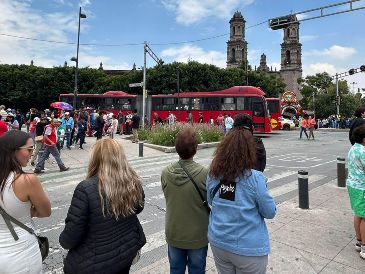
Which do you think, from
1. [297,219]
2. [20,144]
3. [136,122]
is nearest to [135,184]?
[20,144]

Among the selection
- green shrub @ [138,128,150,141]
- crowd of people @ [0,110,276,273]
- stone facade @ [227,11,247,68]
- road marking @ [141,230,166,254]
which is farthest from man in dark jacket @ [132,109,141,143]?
stone facade @ [227,11,247,68]

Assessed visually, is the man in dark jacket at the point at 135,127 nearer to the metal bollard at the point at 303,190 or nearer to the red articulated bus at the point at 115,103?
the red articulated bus at the point at 115,103

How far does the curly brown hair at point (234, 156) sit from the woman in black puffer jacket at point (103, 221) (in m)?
0.66

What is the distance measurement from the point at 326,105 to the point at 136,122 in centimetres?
4128

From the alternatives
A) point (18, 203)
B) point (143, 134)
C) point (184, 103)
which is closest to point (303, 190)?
point (18, 203)

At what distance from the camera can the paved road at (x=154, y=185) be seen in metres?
4.77

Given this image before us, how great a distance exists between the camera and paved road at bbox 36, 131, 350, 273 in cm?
477

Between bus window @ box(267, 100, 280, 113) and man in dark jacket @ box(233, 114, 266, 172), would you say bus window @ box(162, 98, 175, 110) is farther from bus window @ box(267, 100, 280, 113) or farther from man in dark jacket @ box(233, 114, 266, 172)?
man in dark jacket @ box(233, 114, 266, 172)

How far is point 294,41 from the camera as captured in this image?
8744 centimetres

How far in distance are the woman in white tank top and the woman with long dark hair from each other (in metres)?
A: 1.28

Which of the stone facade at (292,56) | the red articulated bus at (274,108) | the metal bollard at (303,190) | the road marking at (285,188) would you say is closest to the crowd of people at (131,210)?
the metal bollard at (303,190)

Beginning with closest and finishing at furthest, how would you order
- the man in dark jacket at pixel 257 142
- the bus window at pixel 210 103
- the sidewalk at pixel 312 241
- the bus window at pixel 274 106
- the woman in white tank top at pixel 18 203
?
the woman in white tank top at pixel 18 203 → the man in dark jacket at pixel 257 142 → the sidewalk at pixel 312 241 → the bus window at pixel 210 103 → the bus window at pixel 274 106

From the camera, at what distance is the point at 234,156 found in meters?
2.57

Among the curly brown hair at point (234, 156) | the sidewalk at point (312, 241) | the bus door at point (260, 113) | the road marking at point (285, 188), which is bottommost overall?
the sidewalk at point (312, 241)
